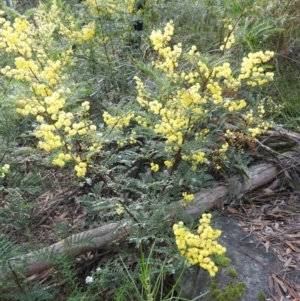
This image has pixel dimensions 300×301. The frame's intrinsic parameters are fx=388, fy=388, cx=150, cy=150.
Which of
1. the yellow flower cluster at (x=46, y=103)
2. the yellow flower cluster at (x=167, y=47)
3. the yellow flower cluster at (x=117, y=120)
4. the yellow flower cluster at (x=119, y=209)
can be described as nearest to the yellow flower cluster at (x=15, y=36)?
the yellow flower cluster at (x=46, y=103)

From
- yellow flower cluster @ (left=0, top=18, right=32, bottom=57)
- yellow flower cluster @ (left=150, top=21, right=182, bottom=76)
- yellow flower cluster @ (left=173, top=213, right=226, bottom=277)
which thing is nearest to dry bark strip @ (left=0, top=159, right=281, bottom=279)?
yellow flower cluster @ (left=173, top=213, right=226, bottom=277)

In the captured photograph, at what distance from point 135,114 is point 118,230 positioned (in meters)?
0.72

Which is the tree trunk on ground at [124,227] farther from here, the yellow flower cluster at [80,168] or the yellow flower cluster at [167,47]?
the yellow flower cluster at [167,47]

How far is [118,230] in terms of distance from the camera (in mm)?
2291

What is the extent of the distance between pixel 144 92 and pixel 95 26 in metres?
1.12

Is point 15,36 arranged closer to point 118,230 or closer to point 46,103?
point 46,103

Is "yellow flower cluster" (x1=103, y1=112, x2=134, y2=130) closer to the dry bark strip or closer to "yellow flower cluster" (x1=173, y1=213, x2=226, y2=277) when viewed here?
the dry bark strip

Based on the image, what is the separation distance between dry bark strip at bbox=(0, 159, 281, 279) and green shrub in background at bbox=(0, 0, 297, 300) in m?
0.08

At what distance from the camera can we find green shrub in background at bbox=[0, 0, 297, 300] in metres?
1.92

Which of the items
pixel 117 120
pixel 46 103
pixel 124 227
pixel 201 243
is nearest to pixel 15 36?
pixel 46 103

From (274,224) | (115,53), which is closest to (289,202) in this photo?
(274,224)

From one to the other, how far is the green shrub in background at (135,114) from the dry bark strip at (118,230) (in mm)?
78

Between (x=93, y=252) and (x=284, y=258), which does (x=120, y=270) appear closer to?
(x=93, y=252)

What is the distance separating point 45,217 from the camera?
289cm
